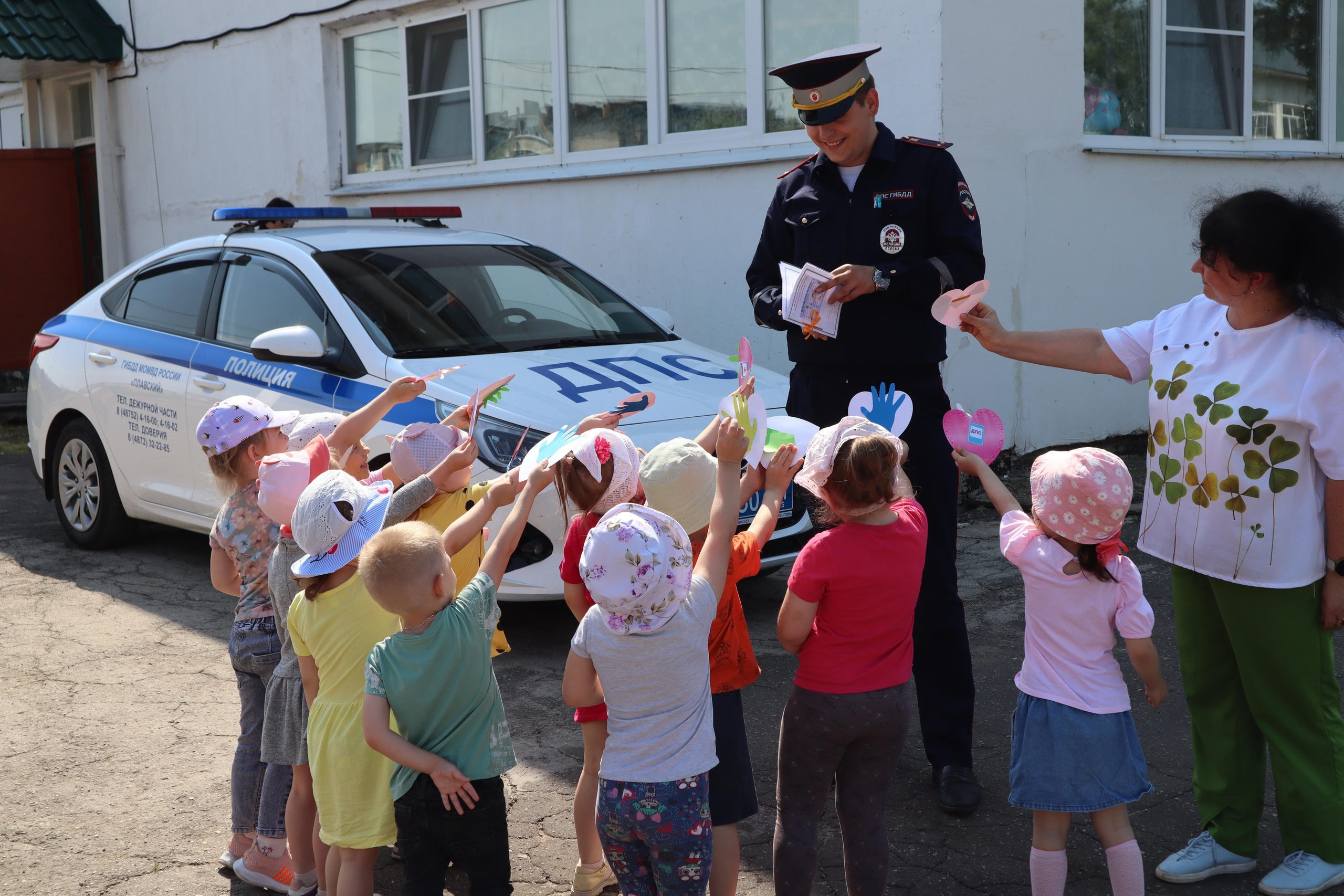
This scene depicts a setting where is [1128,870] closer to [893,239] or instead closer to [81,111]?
[893,239]

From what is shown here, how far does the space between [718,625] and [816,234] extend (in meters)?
1.47

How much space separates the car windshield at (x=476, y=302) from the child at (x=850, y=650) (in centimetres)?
306

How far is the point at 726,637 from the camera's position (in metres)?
2.79

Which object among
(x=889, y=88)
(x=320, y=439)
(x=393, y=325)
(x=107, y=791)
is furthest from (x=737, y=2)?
(x=107, y=791)

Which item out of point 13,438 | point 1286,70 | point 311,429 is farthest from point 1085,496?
point 13,438

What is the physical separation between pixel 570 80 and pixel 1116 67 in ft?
12.5

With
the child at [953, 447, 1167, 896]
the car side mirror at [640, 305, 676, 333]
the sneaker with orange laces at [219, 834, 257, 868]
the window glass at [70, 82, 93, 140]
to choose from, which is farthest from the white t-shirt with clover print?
the window glass at [70, 82, 93, 140]

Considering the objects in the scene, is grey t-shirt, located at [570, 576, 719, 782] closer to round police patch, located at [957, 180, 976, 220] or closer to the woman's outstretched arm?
the woman's outstretched arm

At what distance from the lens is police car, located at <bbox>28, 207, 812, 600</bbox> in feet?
16.3

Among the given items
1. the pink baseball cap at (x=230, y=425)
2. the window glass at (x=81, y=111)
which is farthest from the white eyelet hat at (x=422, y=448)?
the window glass at (x=81, y=111)

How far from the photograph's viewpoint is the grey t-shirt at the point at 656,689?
244 cm

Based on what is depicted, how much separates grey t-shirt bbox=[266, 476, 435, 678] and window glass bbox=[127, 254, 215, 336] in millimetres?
3405

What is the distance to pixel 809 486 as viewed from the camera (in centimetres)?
267

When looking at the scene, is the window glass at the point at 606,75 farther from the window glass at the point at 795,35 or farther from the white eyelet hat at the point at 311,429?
the white eyelet hat at the point at 311,429
